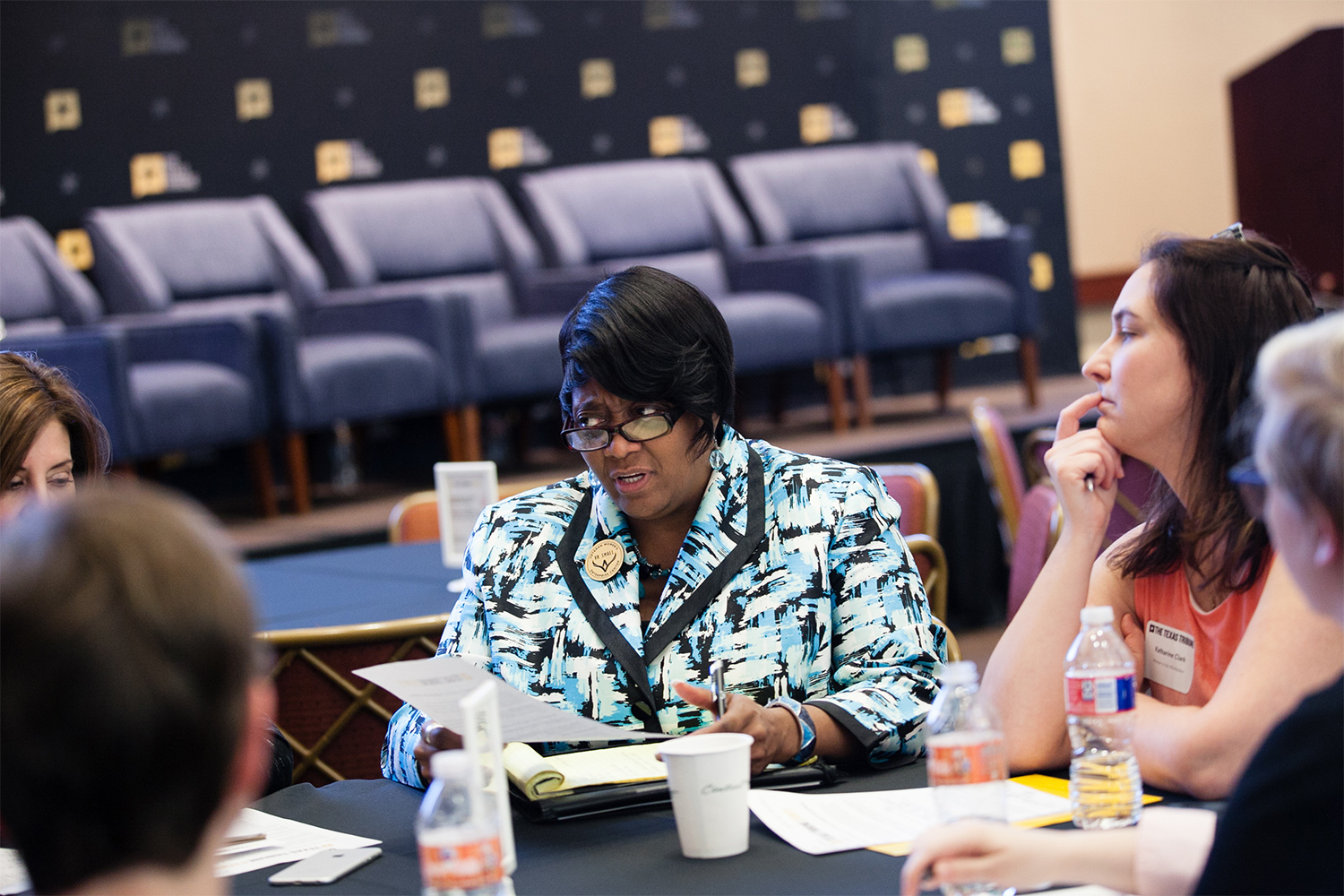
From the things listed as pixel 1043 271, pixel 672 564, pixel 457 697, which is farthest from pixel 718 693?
pixel 1043 271

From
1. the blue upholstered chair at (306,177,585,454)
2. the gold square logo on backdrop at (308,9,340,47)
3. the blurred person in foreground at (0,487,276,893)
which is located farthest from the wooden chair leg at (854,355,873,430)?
the blurred person in foreground at (0,487,276,893)

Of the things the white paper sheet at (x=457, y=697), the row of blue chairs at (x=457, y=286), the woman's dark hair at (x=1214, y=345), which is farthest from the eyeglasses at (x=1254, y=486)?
the row of blue chairs at (x=457, y=286)

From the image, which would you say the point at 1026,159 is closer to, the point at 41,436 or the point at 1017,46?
the point at 1017,46

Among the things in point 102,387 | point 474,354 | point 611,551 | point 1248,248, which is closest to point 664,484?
point 611,551

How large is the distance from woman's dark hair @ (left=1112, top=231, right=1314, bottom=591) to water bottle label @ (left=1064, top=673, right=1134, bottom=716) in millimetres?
301

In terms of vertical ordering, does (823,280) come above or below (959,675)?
above

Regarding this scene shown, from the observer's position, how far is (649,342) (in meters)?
1.88

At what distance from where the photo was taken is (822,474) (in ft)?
6.28

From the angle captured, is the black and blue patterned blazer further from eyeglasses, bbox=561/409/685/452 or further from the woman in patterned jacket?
eyeglasses, bbox=561/409/685/452

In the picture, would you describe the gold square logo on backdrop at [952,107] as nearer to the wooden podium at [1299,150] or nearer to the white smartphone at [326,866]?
the wooden podium at [1299,150]

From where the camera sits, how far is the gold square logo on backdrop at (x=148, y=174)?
6.22 meters

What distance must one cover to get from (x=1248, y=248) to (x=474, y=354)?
4090 millimetres

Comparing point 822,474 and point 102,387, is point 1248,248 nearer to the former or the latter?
point 822,474

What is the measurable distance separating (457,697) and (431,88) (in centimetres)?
584
